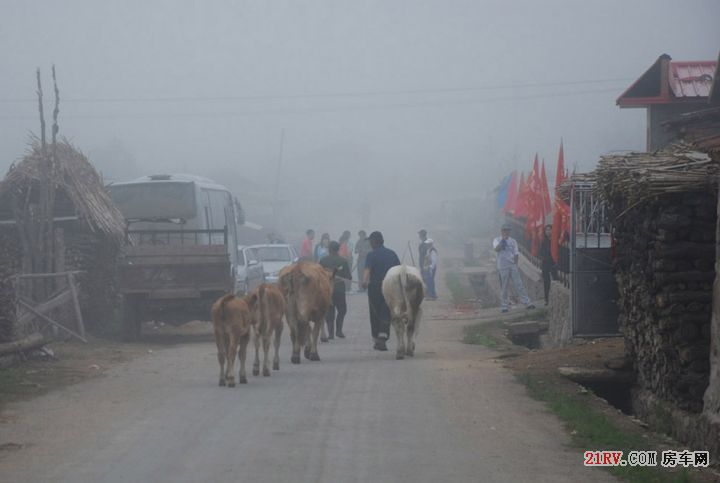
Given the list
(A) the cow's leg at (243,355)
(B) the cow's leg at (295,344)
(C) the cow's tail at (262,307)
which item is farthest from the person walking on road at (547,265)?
(A) the cow's leg at (243,355)

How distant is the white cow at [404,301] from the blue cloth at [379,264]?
920 mm

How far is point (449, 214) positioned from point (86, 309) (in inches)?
2291

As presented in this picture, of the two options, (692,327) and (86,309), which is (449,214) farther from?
(692,327)

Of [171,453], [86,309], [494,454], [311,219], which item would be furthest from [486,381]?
[311,219]

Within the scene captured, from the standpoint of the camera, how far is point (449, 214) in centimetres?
7688

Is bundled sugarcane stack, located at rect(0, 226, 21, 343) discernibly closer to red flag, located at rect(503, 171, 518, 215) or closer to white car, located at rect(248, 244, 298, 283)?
white car, located at rect(248, 244, 298, 283)

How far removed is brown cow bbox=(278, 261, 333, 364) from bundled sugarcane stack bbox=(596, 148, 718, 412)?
5.59m

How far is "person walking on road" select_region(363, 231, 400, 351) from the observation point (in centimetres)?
1672

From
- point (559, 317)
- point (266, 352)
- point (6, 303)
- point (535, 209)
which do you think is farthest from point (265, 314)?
point (535, 209)

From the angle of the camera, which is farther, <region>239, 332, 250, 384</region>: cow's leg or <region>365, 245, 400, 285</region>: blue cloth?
<region>365, 245, 400, 285</region>: blue cloth

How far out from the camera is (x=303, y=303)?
1525 cm

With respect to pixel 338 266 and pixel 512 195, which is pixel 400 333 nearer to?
pixel 338 266

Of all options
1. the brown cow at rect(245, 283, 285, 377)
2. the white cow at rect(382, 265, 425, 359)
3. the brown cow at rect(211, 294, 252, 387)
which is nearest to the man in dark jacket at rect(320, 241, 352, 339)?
→ the white cow at rect(382, 265, 425, 359)

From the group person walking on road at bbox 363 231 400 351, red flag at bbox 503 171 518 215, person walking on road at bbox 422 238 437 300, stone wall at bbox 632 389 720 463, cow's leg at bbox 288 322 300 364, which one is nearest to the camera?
stone wall at bbox 632 389 720 463
